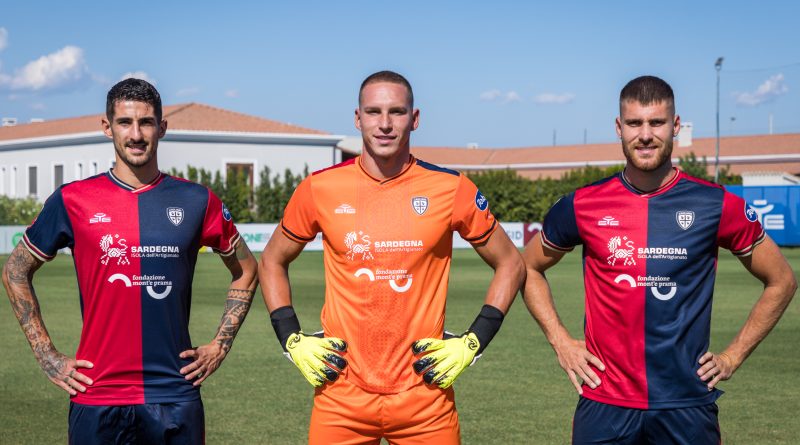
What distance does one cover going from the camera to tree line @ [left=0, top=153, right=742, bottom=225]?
47.7 meters

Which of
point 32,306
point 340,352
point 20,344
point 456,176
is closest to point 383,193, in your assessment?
point 456,176

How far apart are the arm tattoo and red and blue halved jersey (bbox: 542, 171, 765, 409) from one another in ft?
6.42

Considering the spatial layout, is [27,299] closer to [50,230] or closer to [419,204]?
[50,230]

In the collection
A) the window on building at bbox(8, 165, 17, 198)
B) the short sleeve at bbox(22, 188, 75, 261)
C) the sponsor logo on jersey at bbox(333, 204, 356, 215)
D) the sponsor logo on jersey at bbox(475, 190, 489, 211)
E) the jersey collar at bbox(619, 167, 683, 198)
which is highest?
the jersey collar at bbox(619, 167, 683, 198)

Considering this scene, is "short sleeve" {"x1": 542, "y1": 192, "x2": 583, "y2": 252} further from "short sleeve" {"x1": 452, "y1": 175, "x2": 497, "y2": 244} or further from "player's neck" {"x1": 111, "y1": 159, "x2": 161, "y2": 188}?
"player's neck" {"x1": 111, "y1": 159, "x2": 161, "y2": 188}

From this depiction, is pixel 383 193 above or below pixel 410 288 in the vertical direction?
above

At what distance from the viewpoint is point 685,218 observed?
199 inches

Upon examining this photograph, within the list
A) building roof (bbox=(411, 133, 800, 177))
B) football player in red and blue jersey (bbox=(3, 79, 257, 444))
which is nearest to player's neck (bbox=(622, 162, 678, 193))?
football player in red and blue jersey (bbox=(3, 79, 257, 444))

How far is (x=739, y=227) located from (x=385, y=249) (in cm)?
185

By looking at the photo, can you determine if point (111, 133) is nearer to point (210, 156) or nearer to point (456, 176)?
point (456, 176)

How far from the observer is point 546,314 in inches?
211

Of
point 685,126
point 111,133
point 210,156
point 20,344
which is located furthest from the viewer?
point 685,126

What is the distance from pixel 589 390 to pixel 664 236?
898mm

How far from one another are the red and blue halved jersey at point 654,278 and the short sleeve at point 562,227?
0.07ft
